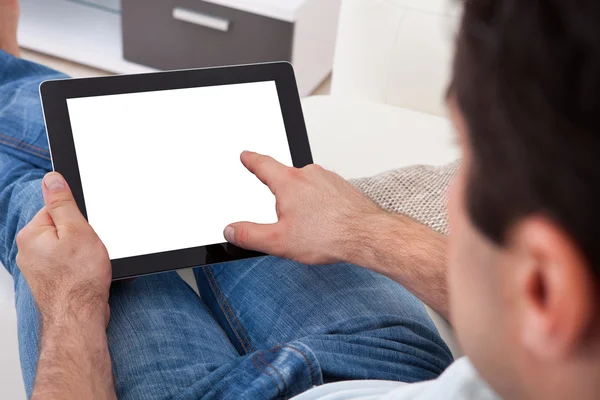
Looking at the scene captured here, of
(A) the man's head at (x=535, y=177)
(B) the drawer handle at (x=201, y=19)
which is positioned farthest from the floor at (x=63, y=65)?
(A) the man's head at (x=535, y=177)

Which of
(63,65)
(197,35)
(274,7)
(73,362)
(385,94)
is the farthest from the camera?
(63,65)

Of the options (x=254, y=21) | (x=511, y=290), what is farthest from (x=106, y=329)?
(x=254, y=21)

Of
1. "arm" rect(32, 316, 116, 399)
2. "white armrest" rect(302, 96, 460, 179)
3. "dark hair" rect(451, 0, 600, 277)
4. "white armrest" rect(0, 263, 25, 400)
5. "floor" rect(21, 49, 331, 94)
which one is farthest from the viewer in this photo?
"floor" rect(21, 49, 331, 94)

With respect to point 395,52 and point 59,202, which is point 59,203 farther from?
point 395,52

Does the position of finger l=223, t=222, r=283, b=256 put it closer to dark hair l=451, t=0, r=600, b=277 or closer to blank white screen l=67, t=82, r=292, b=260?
blank white screen l=67, t=82, r=292, b=260

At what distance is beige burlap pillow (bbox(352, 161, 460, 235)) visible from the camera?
916 millimetres

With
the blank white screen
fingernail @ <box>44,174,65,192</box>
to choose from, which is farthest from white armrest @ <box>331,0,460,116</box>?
fingernail @ <box>44,174,65,192</box>

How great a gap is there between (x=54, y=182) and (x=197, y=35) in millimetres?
1037

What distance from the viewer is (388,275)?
82cm

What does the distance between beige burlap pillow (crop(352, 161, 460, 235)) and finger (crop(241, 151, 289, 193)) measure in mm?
149

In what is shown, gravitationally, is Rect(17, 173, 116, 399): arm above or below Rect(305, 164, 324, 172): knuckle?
below

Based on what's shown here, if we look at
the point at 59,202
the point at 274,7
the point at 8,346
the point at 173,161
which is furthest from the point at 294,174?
the point at 274,7

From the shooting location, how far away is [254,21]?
166cm

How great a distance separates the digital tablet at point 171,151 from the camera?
811 mm
